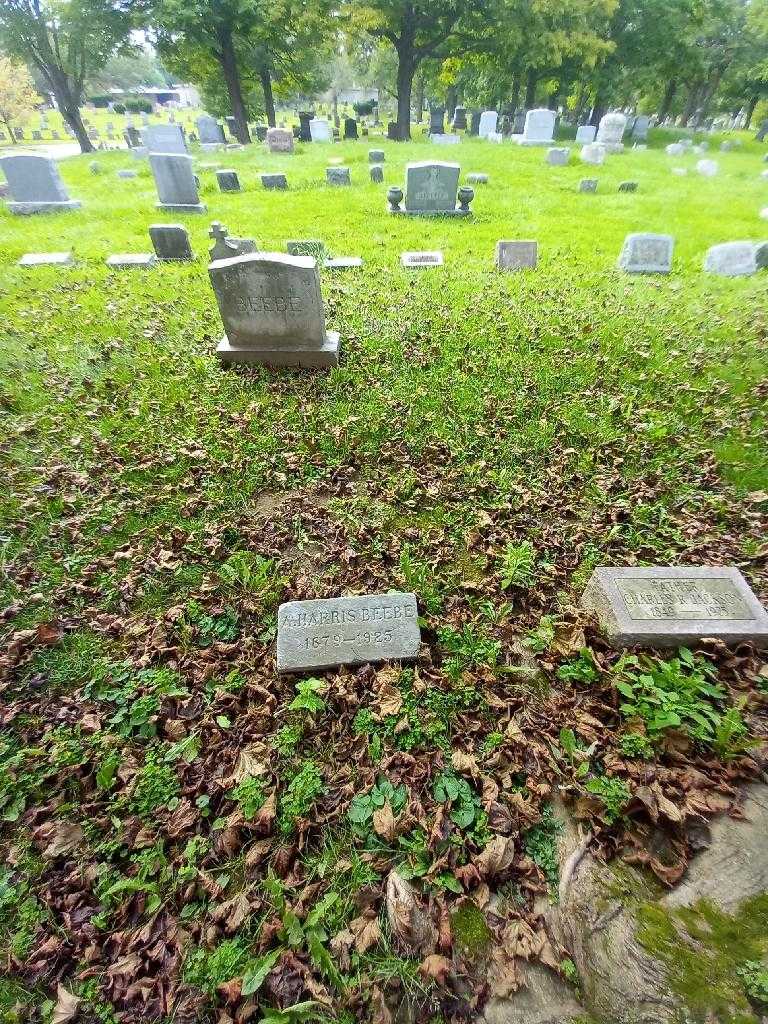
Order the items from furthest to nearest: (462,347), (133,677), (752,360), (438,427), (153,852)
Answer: (462,347)
(752,360)
(438,427)
(133,677)
(153,852)

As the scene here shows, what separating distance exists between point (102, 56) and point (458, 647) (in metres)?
31.3

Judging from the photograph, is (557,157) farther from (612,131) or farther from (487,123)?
(487,123)

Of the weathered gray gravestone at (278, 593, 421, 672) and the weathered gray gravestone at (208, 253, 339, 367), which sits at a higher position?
the weathered gray gravestone at (208, 253, 339, 367)

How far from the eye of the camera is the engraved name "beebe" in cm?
320

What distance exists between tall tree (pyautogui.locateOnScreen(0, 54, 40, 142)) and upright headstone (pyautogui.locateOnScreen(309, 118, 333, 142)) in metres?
29.5

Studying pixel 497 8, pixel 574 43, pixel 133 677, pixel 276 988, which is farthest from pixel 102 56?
pixel 276 988

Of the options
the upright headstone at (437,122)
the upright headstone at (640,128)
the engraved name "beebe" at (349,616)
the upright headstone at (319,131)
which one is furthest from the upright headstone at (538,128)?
the engraved name "beebe" at (349,616)

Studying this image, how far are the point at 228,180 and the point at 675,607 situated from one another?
723 inches

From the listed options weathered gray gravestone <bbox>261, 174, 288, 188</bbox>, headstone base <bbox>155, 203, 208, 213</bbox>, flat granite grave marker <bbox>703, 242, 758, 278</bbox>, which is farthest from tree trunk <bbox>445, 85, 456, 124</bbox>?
flat granite grave marker <bbox>703, 242, 758, 278</bbox>

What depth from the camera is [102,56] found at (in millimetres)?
21531

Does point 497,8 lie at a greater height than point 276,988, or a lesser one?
greater

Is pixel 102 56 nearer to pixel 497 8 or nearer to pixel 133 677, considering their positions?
pixel 497 8

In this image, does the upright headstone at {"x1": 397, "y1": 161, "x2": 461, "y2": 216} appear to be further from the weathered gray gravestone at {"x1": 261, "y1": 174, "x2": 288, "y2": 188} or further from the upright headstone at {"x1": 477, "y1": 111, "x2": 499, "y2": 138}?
the upright headstone at {"x1": 477, "y1": 111, "x2": 499, "y2": 138}

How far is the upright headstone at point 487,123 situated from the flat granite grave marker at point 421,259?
2432 centimetres
